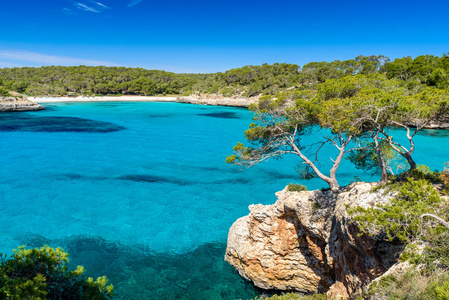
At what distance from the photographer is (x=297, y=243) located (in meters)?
12.0

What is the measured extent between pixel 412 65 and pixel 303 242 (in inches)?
2907

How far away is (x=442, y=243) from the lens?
5781 millimetres

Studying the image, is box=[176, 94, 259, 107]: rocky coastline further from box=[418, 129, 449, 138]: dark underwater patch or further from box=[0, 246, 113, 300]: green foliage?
box=[0, 246, 113, 300]: green foliage

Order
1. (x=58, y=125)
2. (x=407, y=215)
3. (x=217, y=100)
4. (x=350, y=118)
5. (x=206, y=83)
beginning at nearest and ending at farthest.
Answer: (x=407, y=215), (x=350, y=118), (x=58, y=125), (x=217, y=100), (x=206, y=83)

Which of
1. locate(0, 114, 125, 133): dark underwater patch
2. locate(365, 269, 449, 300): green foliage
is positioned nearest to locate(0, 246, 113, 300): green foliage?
locate(365, 269, 449, 300): green foliage

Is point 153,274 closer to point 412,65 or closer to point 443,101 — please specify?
point 443,101

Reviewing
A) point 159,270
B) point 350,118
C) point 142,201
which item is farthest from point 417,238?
point 142,201

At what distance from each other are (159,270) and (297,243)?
23.6ft

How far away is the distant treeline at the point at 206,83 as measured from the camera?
244ft

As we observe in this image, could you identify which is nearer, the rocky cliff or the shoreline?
the rocky cliff

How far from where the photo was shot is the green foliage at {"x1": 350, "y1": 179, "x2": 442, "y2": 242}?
20.3 feet

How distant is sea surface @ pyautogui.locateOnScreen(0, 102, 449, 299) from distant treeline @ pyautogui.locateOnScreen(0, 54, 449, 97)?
3980 centimetres

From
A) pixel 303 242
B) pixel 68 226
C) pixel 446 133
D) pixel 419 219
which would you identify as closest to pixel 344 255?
pixel 303 242

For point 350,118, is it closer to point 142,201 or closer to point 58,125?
point 142,201
